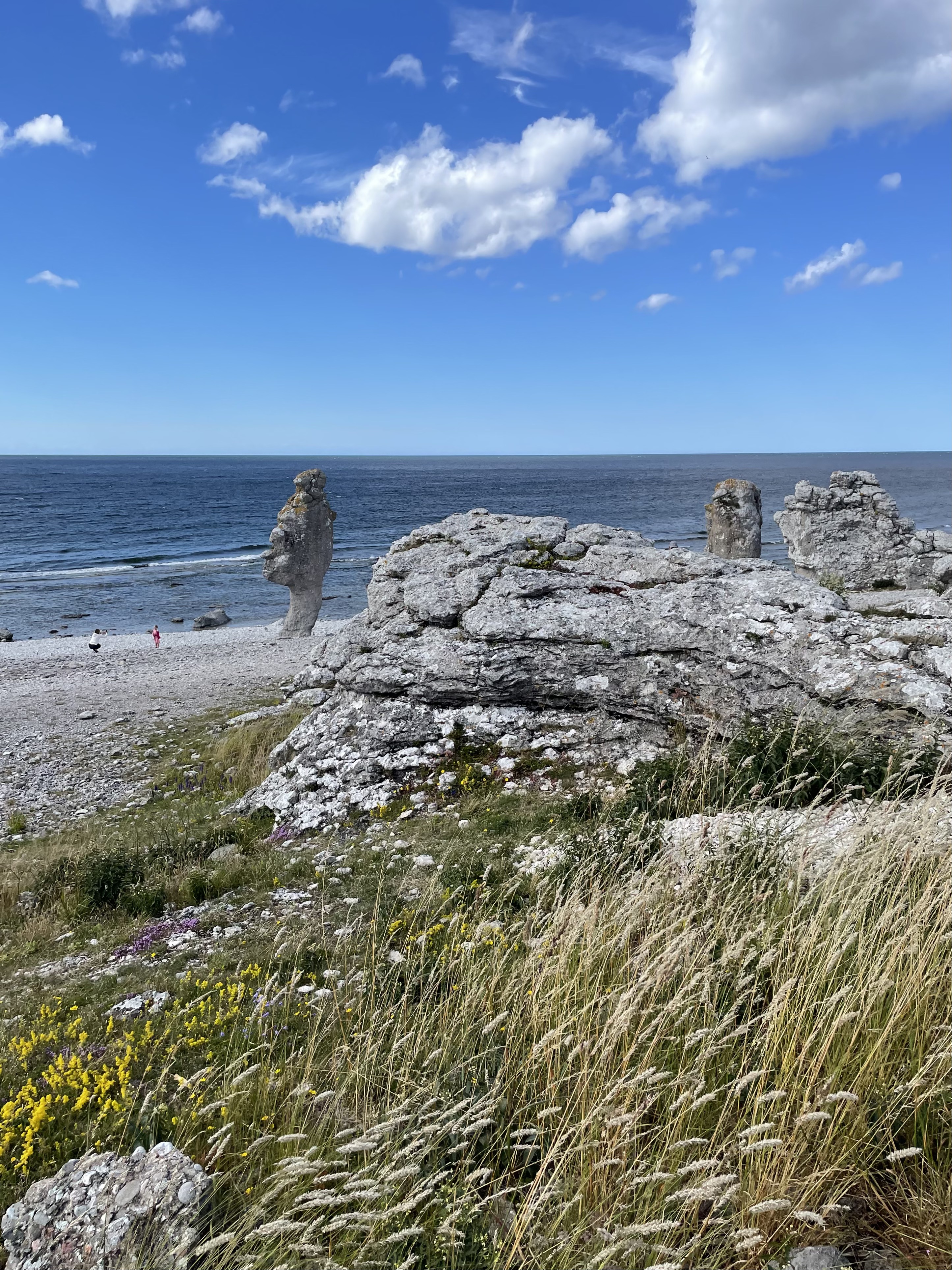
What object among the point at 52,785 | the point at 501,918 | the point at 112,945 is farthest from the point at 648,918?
the point at 52,785

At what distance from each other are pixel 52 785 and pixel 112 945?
29.6 ft

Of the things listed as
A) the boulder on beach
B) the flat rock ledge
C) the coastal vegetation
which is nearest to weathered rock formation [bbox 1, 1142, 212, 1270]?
the coastal vegetation

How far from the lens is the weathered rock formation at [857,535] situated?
1262 inches

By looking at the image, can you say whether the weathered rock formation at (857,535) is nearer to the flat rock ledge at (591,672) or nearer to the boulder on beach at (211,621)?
the flat rock ledge at (591,672)

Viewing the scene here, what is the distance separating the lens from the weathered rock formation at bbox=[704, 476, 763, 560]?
3172cm

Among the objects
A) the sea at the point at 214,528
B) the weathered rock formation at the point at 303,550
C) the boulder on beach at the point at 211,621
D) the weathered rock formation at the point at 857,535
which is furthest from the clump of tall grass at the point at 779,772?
the sea at the point at 214,528

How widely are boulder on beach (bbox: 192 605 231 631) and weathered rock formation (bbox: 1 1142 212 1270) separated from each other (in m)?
39.6

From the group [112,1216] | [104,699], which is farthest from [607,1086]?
[104,699]

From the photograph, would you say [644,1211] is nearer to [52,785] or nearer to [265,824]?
[265,824]

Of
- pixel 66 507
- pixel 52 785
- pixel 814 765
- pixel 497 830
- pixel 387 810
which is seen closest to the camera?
pixel 814 765

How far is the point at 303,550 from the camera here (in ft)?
107

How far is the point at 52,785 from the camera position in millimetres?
14453

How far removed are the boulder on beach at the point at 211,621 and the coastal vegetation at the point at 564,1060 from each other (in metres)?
36.5

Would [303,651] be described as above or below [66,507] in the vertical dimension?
below
